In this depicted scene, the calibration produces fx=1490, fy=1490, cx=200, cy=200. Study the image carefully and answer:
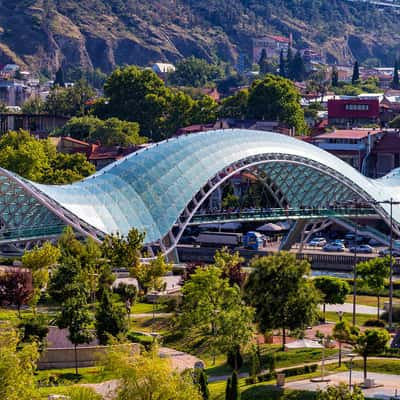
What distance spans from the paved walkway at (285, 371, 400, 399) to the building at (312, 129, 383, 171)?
9058 cm

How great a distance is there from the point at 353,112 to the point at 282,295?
392 feet

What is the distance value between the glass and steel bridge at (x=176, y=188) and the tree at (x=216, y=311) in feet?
58.9

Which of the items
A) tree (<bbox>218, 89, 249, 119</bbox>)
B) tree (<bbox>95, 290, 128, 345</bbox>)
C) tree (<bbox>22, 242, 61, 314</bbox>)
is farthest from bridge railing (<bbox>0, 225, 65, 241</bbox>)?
tree (<bbox>218, 89, 249, 119</bbox>)

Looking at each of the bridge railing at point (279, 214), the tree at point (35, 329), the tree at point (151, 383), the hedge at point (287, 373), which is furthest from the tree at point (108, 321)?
the bridge railing at point (279, 214)

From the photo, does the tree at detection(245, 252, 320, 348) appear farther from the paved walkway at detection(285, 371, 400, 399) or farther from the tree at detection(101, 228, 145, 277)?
the tree at detection(101, 228, 145, 277)

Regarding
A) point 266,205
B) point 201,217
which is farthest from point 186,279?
point 266,205

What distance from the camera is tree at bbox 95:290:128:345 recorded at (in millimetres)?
68125

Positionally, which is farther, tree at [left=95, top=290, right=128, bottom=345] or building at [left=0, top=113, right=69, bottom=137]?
building at [left=0, top=113, right=69, bottom=137]

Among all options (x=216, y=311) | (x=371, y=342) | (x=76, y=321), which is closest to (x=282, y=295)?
(x=216, y=311)

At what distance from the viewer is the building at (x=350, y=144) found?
152 meters

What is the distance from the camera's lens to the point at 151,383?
50.2 meters

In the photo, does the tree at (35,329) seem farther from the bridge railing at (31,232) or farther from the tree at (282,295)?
the bridge railing at (31,232)

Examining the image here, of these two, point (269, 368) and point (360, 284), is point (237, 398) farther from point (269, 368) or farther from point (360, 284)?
point (360, 284)

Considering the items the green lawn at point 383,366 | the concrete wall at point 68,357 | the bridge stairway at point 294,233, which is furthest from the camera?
the bridge stairway at point 294,233
